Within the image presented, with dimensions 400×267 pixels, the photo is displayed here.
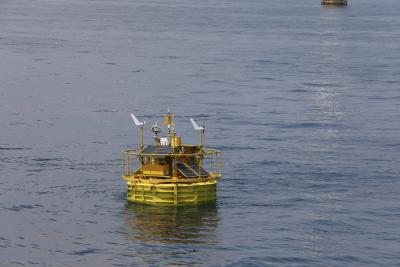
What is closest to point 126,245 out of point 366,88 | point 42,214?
point 42,214

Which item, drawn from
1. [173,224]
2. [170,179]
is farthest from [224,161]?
[173,224]

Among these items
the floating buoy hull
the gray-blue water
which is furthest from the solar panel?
the gray-blue water

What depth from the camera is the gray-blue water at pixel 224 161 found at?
59719mm

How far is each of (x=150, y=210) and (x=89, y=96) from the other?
53.0 meters

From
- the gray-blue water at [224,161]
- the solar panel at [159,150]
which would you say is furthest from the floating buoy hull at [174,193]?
the solar panel at [159,150]

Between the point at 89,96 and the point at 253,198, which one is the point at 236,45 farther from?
the point at 253,198

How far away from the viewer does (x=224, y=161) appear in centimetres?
8262

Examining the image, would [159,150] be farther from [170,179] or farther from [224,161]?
[224,161]

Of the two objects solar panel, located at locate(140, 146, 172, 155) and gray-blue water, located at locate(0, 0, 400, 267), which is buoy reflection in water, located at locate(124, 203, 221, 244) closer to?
gray-blue water, located at locate(0, 0, 400, 267)

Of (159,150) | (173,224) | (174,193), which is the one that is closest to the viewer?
(173,224)

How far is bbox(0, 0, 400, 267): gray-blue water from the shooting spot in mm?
59719

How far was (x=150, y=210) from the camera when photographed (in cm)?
Answer: 6556

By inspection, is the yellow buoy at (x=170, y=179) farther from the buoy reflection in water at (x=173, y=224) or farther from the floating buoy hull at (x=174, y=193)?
the buoy reflection in water at (x=173, y=224)

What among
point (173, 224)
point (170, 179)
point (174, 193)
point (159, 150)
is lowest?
point (173, 224)
